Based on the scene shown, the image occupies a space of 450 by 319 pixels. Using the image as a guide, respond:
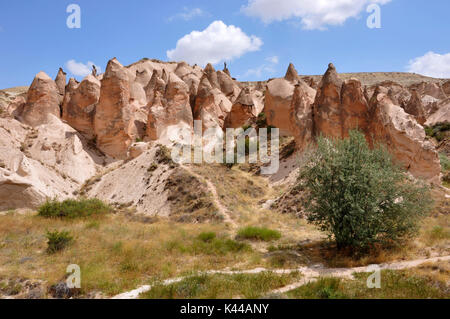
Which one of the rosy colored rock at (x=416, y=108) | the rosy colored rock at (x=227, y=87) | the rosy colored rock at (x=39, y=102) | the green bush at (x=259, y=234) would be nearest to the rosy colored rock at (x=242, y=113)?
the rosy colored rock at (x=227, y=87)

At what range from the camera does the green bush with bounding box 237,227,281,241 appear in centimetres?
1180

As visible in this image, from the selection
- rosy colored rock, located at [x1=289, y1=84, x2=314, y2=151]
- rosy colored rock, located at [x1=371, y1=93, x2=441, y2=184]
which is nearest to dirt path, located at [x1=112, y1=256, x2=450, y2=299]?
rosy colored rock, located at [x1=371, y1=93, x2=441, y2=184]

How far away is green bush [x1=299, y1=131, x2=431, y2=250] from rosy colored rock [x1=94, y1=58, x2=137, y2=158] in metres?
17.8

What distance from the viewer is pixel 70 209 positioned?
1501cm

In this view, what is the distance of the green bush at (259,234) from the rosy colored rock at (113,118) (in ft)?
51.3

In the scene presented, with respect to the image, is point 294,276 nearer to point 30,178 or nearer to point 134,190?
point 134,190

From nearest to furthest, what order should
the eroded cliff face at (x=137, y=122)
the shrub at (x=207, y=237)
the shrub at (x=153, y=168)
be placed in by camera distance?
1. the shrub at (x=207, y=237)
2. the eroded cliff face at (x=137, y=122)
3. the shrub at (x=153, y=168)

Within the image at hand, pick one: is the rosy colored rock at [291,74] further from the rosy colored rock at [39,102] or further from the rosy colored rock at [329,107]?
the rosy colored rock at [39,102]

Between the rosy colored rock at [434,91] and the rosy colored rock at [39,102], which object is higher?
the rosy colored rock at [434,91]

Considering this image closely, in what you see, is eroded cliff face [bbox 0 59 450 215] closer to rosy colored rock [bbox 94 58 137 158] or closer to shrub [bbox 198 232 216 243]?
rosy colored rock [bbox 94 58 137 158]

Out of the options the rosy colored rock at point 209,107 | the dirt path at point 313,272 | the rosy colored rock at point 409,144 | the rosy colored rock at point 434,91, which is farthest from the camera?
the rosy colored rock at point 434,91

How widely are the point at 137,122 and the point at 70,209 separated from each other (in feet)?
40.1

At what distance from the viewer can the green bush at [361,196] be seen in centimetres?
949
